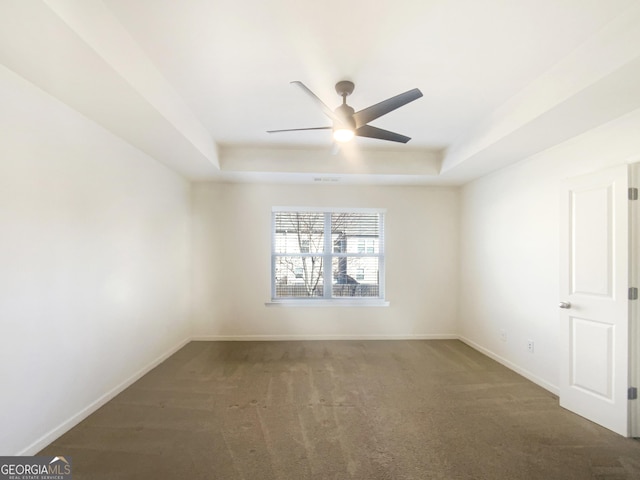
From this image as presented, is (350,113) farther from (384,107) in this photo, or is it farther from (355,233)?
(355,233)

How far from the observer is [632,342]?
85.3 inches

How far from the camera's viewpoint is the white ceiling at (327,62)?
158 cm

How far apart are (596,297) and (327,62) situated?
2.77 metres

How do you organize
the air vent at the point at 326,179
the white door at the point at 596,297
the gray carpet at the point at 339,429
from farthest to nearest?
the air vent at the point at 326,179 < the white door at the point at 596,297 < the gray carpet at the point at 339,429

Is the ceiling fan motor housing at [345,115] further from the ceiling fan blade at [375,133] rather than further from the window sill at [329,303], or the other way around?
the window sill at [329,303]

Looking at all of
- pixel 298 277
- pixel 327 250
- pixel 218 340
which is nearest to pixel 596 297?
pixel 327 250

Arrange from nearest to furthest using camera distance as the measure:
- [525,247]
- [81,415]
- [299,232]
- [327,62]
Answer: [327,62] → [81,415] → [525,247] → [299,232]

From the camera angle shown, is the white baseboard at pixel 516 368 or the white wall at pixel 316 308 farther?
the white wall at pixel 316 308

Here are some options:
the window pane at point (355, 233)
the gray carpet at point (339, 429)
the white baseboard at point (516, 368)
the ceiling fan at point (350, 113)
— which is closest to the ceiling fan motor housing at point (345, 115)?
the ceiling fan at point (350, 113)

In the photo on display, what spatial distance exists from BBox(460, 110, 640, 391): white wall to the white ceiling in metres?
0.21

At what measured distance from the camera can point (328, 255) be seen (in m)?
4.70

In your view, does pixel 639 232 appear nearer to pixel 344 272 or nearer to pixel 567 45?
pixel 567 45

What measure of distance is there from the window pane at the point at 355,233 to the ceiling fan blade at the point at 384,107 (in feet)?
8.20

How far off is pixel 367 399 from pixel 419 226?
110 inches
